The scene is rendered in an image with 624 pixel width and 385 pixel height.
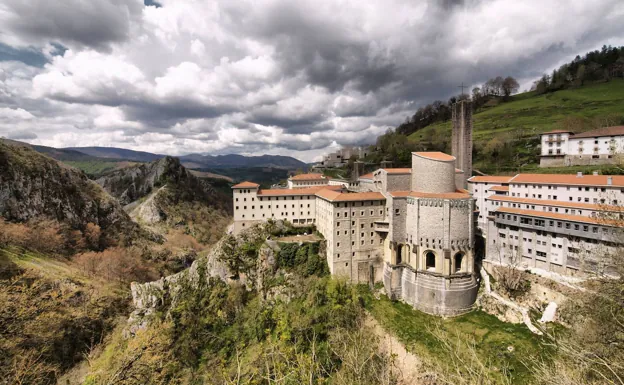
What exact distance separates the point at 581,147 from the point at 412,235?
115 ft

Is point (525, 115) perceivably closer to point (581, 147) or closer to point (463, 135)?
A: point (581, 147)

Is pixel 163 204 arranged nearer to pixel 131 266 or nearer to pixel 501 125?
pixel 131 266

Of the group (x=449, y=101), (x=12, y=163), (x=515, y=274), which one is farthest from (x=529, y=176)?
(x=12, y=163)

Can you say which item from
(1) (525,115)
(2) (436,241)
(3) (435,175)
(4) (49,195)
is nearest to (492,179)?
(3) (435,175)

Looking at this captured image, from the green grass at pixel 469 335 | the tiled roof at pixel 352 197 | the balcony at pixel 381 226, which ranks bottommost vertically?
the green grass at pixel 469 335

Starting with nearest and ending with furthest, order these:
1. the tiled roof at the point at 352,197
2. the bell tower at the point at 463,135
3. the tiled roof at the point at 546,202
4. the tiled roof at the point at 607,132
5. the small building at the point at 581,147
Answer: the tiled roof at the point at 546,202 < the tiled roof at the point at 352,197 < the tiled roof at the point at 607,132 < the small building at the point at 581,147 < the bell tower at the point at 463,135

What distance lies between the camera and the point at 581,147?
4469cm

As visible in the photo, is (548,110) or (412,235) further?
(548,110)

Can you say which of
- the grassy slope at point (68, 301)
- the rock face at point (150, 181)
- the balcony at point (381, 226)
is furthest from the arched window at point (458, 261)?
the rock face at point (150, 181)

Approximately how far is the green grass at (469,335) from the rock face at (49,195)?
6918cm

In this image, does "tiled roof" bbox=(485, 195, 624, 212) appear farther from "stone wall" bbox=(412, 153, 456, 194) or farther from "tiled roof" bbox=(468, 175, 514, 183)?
"stone wall" bbox=(412, 153, 456, 194)

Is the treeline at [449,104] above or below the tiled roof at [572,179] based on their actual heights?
above

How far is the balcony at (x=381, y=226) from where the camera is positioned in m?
38.5

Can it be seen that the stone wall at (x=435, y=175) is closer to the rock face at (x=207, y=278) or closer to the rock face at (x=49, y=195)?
the rock face at (x=207, y=278)
